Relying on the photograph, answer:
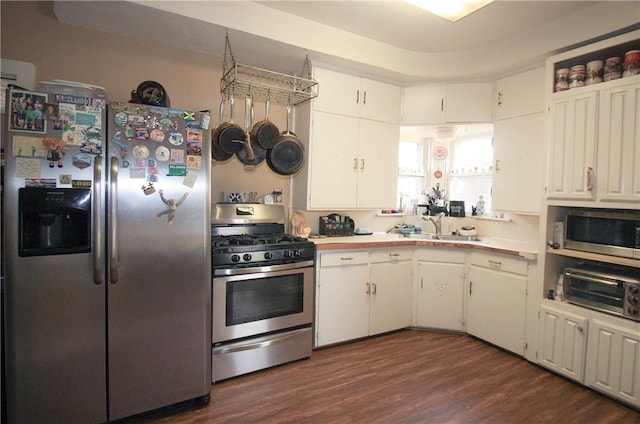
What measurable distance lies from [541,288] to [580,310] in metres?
0.28

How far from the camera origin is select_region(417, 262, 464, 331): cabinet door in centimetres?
315

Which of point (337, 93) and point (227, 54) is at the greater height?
point (227, 54)

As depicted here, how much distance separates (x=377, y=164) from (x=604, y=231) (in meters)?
1.86

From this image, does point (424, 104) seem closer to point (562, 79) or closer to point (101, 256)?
point (562, 79)

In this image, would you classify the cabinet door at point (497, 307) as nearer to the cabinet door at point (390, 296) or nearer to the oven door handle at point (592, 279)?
the oven door handle at point (592, 279)

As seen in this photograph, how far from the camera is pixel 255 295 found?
242 cm

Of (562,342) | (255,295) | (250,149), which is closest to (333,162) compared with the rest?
(250,149)

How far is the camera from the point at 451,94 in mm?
3326

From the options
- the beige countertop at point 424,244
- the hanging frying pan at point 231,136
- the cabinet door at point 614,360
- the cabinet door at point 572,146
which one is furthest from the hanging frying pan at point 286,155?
the cabinet door at point 614,360

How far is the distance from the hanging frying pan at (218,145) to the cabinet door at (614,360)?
10.0 feet

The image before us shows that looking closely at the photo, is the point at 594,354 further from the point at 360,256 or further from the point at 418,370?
the point at 360,256

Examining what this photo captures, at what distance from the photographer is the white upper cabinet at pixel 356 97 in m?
2.96

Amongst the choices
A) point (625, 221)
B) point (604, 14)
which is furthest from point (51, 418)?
point (604, 14)

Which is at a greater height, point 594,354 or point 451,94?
point 451,94
